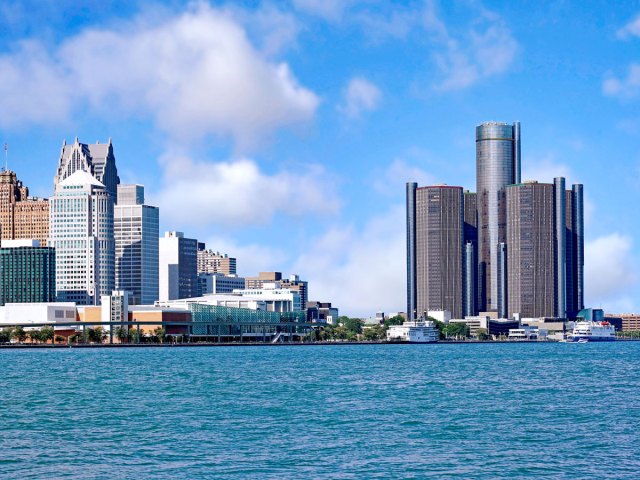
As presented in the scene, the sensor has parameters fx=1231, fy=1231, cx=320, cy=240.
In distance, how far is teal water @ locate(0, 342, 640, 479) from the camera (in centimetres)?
5378

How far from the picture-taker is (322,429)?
67562mm

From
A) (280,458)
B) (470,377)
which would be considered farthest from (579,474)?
(470,377)

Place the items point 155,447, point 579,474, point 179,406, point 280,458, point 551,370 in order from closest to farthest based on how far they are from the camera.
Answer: point 579,474, point 280,458, point 155,447, point 179,406, point 551,370

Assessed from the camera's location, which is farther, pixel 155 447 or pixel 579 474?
pixel 155 447

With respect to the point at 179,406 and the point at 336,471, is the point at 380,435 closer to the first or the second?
the point at 336,471


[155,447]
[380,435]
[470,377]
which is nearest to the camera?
[155,447]

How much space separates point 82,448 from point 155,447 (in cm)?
358

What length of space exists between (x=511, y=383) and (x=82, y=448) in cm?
5460

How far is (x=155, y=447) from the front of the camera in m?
60.2

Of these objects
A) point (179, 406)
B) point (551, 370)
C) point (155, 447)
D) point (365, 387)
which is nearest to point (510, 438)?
point (155, 447)

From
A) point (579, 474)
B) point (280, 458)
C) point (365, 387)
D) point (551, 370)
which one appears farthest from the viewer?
point (551, 370)

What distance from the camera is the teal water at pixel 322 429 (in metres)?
53.8

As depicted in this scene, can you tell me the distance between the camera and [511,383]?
351 feet

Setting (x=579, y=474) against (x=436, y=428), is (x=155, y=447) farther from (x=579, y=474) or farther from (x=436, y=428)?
(x=579, y=474)
